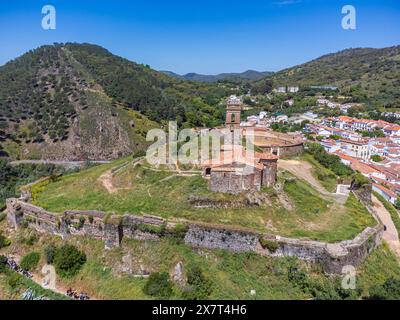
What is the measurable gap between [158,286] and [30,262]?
8.84 metres

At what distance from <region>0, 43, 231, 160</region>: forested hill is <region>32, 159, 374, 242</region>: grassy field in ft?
126

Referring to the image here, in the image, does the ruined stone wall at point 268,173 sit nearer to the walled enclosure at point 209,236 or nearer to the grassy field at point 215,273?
the walled enclosure at point 209,236

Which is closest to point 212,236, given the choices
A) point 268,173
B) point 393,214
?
point 268,173

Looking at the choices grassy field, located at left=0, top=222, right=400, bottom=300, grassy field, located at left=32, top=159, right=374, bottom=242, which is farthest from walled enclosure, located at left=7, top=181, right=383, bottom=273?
grassy field, located at left=32, top=159, right=374, bottom=242

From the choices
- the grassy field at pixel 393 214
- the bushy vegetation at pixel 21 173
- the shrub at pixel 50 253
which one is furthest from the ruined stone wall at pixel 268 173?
the bushy vegetation at pixel 21 173

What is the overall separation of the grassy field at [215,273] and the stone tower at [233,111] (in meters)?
14.3

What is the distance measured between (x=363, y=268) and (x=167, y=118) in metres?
59.6

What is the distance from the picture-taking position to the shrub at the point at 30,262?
2022 cm

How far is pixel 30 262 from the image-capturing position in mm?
20312

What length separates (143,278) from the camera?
1783 cm

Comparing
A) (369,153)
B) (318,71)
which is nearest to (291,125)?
(369,153)

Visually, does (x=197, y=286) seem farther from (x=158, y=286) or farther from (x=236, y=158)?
(x=236, y=158)

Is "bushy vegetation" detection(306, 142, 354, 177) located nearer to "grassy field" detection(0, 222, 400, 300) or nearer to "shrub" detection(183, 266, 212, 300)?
"grassy field" detection(0, 222, 400, 300)
